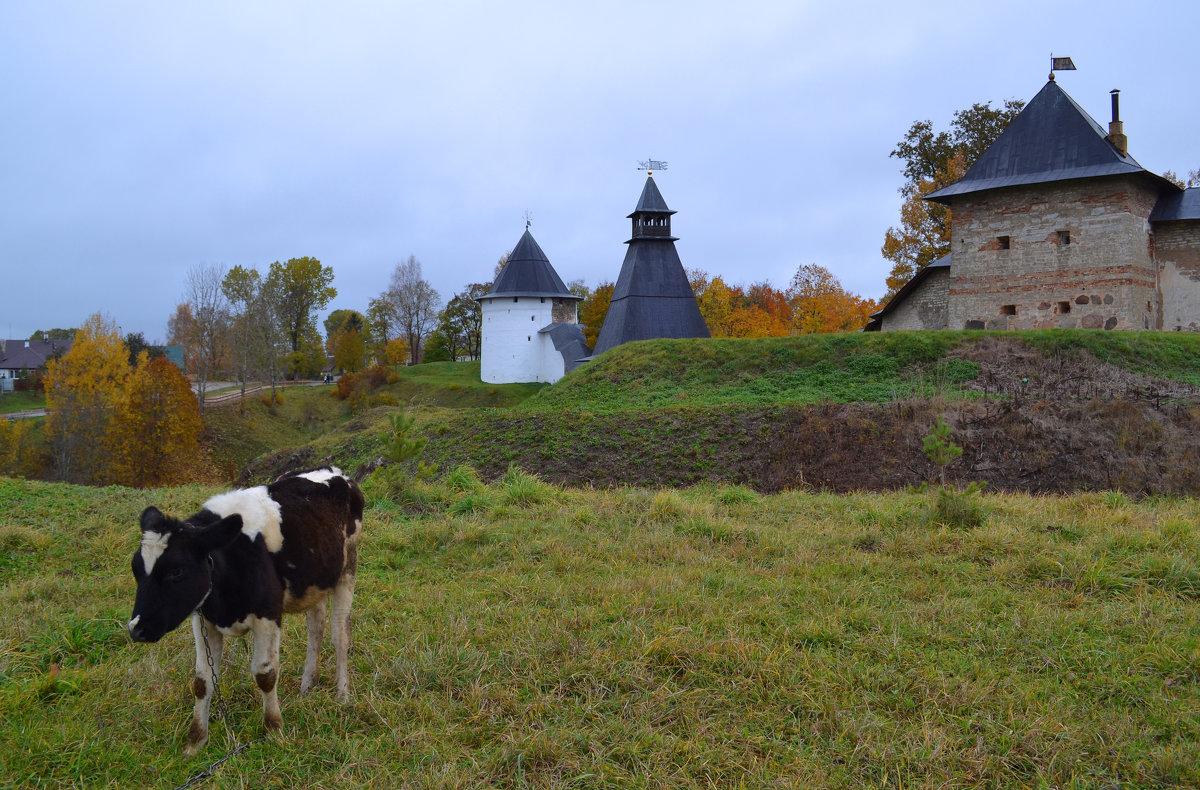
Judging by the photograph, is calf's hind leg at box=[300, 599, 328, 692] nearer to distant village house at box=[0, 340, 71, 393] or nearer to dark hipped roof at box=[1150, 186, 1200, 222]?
dark hipped roof at box=[1150, 186, 1200, 222]

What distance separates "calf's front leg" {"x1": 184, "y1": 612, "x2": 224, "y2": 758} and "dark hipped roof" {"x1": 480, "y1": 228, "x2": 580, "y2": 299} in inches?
1674

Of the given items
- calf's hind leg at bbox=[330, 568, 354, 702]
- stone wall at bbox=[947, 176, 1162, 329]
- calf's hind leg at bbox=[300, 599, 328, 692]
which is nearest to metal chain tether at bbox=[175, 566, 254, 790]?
calf's hind leg at bbox=[300, 599, 328, 692]

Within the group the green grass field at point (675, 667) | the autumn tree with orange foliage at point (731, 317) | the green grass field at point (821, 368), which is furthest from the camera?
the autumn tree with orange foliage at point (731, 317)

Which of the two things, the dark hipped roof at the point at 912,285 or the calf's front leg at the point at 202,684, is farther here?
the dark hipped roof at the point at 912,285

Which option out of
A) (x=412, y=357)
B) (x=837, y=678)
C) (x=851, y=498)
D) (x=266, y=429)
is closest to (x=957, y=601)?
(x=837, y=678)

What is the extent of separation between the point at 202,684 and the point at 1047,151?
82.5 ft

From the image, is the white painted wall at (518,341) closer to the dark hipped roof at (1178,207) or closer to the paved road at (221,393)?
the paved road at (221,393)

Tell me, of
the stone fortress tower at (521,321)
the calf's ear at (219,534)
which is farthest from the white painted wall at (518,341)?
the calf's ear at (219,534)

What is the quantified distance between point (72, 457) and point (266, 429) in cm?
1091

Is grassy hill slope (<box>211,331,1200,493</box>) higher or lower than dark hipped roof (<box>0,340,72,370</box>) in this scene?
lower

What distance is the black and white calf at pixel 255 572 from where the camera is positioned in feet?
10.3

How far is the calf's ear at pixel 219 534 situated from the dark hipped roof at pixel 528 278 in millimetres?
42661

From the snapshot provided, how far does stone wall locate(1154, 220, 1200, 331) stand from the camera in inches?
835

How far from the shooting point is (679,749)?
3.47 metres
